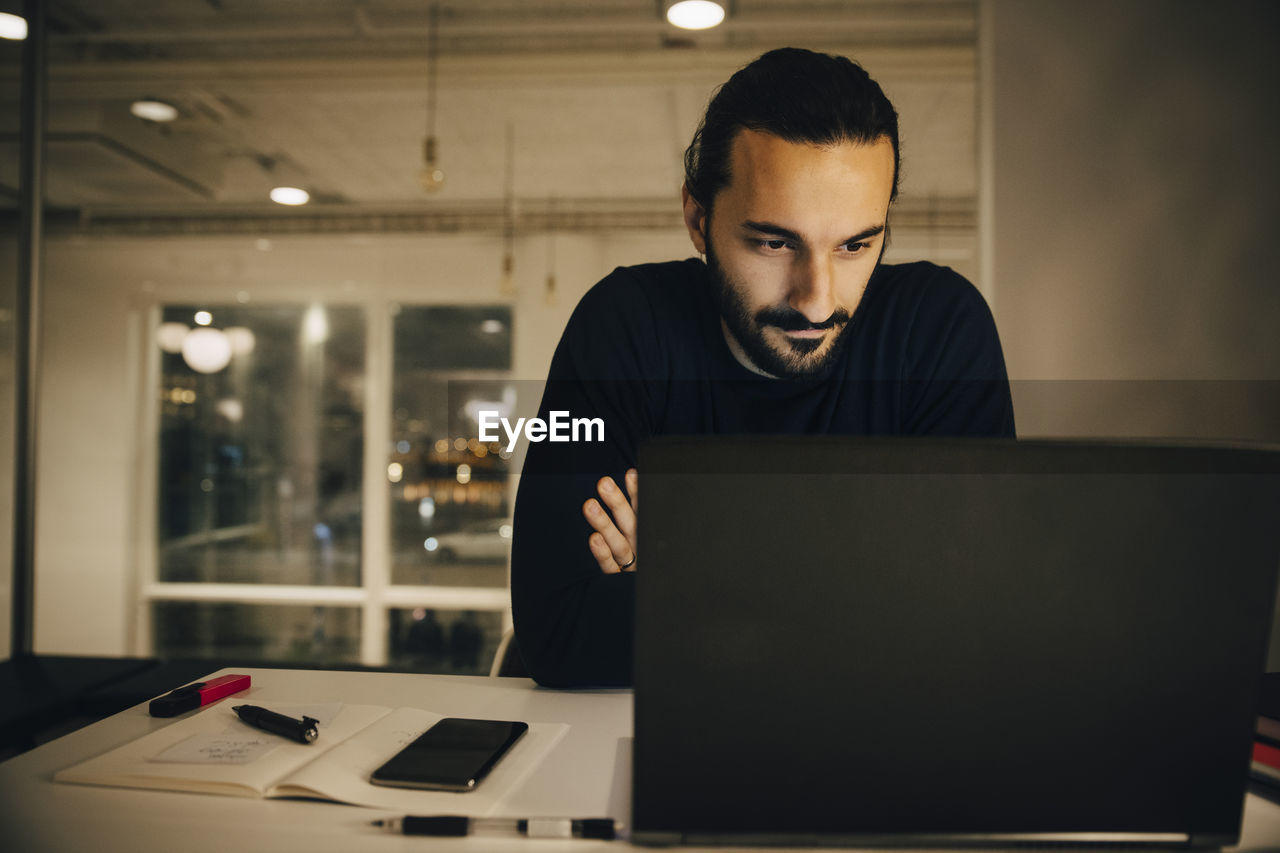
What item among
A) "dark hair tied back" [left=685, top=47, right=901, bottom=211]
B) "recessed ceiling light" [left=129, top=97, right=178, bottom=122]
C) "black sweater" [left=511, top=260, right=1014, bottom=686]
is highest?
"recessed ceiling light" [left=129, top=97, right=178, bottom=122]

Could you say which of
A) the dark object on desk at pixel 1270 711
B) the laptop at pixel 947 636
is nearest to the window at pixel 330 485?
the dark object on desk at pixel 1270 711

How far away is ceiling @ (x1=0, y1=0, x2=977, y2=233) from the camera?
3525 mm

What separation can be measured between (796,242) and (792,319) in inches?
5.1

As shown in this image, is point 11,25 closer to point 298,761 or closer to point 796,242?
point 796,242

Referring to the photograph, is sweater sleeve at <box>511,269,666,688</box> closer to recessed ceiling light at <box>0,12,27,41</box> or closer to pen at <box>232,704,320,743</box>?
pen at <box>232,704,320,743</box>

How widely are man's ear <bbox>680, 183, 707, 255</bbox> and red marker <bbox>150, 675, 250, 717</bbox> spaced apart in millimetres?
1049

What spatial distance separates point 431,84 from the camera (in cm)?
372

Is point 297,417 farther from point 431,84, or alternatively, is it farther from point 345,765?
point 345,765

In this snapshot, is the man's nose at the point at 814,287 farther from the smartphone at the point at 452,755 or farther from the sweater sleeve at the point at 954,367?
the smartphone at the point at 452,755

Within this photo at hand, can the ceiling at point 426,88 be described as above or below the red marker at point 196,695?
above

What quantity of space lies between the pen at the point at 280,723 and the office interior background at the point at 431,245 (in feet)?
5.82

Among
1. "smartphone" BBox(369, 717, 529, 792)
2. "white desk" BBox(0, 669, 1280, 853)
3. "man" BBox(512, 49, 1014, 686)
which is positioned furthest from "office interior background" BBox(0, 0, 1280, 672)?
"smartphone" BBox(369, 717, 529, 792)

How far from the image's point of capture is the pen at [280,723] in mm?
842

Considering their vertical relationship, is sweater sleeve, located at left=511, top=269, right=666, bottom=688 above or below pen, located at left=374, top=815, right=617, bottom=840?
above
